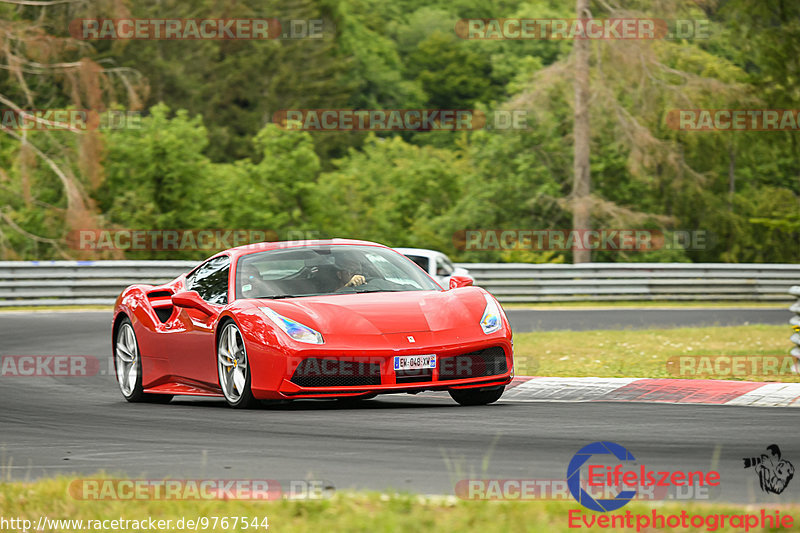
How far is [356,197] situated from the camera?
51562 millimetres

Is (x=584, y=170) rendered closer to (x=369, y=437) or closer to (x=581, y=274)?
(x=581, y=274)

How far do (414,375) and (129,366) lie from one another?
11.3 ft

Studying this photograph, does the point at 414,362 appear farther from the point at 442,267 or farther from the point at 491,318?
the point at 442,267

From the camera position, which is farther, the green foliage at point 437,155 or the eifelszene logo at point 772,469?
the green foliage at point 437,155

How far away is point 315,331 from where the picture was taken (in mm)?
8984

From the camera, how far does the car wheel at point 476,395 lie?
9.63 m

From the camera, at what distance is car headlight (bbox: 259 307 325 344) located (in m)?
8.95

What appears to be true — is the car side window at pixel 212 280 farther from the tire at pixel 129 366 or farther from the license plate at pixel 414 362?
→ the license plate at pixel 414 362

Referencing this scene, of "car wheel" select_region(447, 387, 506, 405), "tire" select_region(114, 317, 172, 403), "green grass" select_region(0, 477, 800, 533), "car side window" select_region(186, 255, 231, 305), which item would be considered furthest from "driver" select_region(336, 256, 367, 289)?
"green grass" select_region(0, 477, 800, 533)

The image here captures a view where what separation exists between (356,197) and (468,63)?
27.8 metres

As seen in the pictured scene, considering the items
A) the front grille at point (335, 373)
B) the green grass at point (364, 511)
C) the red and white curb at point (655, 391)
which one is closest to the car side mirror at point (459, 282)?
the red and white curb at point (655, 391)

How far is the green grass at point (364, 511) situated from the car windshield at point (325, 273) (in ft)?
13.8

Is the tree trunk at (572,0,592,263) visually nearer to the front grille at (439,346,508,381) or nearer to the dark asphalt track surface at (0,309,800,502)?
the dark asphalt track surface at (0,309,800,502)

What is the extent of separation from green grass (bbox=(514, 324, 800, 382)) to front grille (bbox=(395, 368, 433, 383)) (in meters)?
3.60
